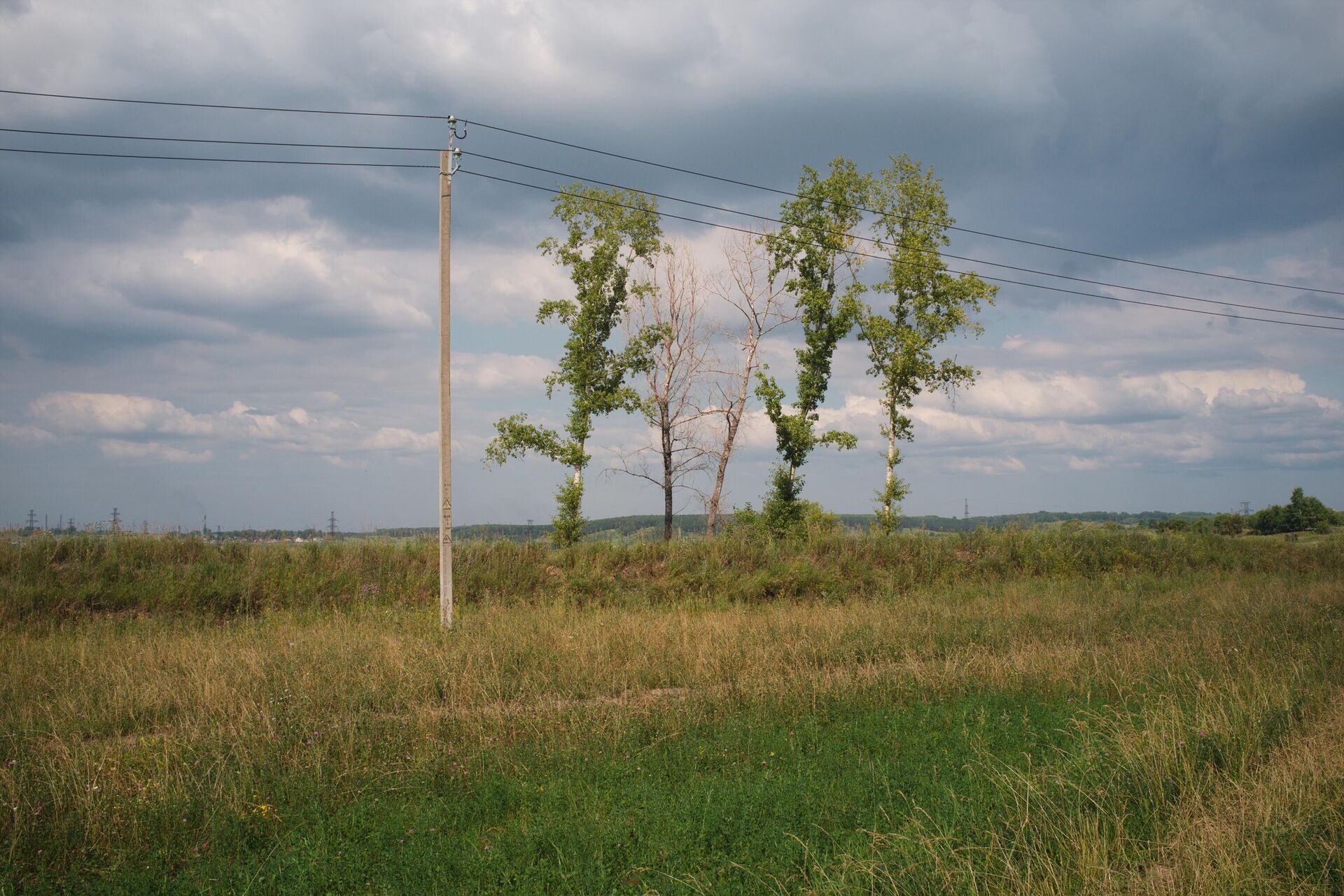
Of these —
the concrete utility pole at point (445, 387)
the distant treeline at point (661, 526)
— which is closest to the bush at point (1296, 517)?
the distant treeline at point (661, 526)

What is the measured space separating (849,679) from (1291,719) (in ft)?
14.1

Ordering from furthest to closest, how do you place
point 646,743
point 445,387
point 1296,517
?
point 1296,517 < point 445,387 < point 646,743

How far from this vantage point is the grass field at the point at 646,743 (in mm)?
5293

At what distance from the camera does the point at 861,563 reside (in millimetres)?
21359

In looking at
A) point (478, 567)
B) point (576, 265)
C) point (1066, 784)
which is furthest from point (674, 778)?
point (576, 265)

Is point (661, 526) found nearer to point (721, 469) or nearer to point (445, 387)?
point (721, 469)

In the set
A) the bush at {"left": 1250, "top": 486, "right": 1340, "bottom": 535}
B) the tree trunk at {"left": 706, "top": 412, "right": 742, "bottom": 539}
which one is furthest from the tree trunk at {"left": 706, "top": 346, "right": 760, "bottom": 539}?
the bush at {"left": 1250, "top": 486, "right": 1340, "bottom": 535}

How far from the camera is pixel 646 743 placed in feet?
25.8

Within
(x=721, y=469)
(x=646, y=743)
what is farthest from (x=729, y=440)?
(x=646, y=743)

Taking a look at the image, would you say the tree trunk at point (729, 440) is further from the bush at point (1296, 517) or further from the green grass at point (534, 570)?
the bush at point (1296, 517)

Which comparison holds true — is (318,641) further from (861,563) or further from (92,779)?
(861,563)

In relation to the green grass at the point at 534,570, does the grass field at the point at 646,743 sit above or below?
below

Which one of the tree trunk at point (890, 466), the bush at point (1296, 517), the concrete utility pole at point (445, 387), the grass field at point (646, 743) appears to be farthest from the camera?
the bush at point (1296, 517)

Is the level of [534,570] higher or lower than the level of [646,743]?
higher
